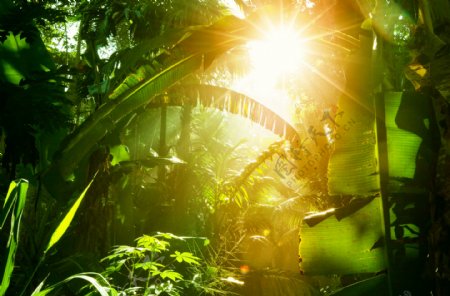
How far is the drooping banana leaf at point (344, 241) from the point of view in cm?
220

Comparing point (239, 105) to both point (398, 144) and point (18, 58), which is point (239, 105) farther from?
point (398, 144)

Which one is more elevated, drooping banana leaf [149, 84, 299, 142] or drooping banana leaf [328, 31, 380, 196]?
drooping banana leaf [149, 84, 299, 142]

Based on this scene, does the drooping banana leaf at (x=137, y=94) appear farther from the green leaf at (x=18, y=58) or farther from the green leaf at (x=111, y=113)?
the green leaf at (x=18, y=58)

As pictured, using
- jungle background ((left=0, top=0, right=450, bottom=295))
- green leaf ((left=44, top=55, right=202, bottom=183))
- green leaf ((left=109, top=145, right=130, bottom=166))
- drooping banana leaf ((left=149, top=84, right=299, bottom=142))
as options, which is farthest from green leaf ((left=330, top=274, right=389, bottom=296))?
green leaf ((left=109, top=145, right=130, bottom=166))

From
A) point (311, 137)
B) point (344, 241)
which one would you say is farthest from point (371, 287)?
point (311, 137)

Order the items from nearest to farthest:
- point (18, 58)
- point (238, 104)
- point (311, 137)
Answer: point (311, 137)
point (18, 58)
point (238, 104)

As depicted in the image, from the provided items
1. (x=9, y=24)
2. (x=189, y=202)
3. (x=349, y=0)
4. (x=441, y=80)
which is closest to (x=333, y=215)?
(x=441, y=80)

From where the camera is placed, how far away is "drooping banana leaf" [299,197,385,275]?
86.7 inches

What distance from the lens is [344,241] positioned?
2.26 meters

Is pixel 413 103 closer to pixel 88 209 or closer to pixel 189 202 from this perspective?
pixel 88 209

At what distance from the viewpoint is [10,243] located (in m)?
1.69

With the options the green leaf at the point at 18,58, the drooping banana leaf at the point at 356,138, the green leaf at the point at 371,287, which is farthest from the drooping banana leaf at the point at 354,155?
the green leaf at the point at 18,58

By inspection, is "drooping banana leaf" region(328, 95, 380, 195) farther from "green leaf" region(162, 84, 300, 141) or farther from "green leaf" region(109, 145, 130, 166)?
"green leaf" region(109, 145, 130, 166)

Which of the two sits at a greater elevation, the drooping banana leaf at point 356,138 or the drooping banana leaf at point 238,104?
the drooping banana leaf at point 238,104
